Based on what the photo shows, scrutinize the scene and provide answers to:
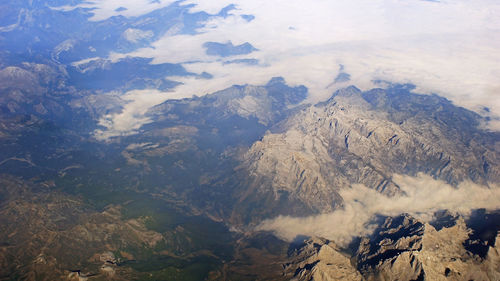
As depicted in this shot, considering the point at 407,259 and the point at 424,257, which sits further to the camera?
the point at 407,259

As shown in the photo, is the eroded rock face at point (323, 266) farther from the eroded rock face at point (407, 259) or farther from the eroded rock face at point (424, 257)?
the eroded rock face at point (424, 257)

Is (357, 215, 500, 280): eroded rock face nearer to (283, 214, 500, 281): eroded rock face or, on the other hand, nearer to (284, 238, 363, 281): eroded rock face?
(283, 214, 500, 281): eroded rock face

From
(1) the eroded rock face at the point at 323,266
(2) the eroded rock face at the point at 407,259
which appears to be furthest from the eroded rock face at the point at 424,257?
(1) the eroded rock face at the point at 323,266

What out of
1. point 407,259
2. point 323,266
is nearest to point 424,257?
point 407,259

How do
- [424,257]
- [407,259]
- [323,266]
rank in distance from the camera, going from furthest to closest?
[323,266] < [407,259] < [424,257]

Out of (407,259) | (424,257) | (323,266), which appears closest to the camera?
(424,257)

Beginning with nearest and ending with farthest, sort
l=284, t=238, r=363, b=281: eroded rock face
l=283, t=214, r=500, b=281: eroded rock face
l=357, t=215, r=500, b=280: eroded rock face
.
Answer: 1. l=357, t=215, r=500, b=280: eroded rock face
2. l=283, t=214, r=500, b=281: eroded rock face
3. l=284, t=238, r=363, b=281: eroded rock face

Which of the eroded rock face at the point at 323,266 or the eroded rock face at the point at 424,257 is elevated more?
the eroded rock face at the point at 424,257

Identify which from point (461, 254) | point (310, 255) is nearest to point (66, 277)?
point (310, 255)

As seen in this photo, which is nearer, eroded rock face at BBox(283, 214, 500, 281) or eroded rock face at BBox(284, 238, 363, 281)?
eroded rock face at BBox(283, 214, 500, 281)

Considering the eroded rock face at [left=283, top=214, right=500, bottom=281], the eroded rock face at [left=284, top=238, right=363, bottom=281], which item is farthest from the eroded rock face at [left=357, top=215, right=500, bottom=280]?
the eroded rock face at [left=284, top=238, right=363, bottom=281]

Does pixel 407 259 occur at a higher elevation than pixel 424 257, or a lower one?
lower

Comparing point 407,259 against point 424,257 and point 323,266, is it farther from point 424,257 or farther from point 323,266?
point 323,266
